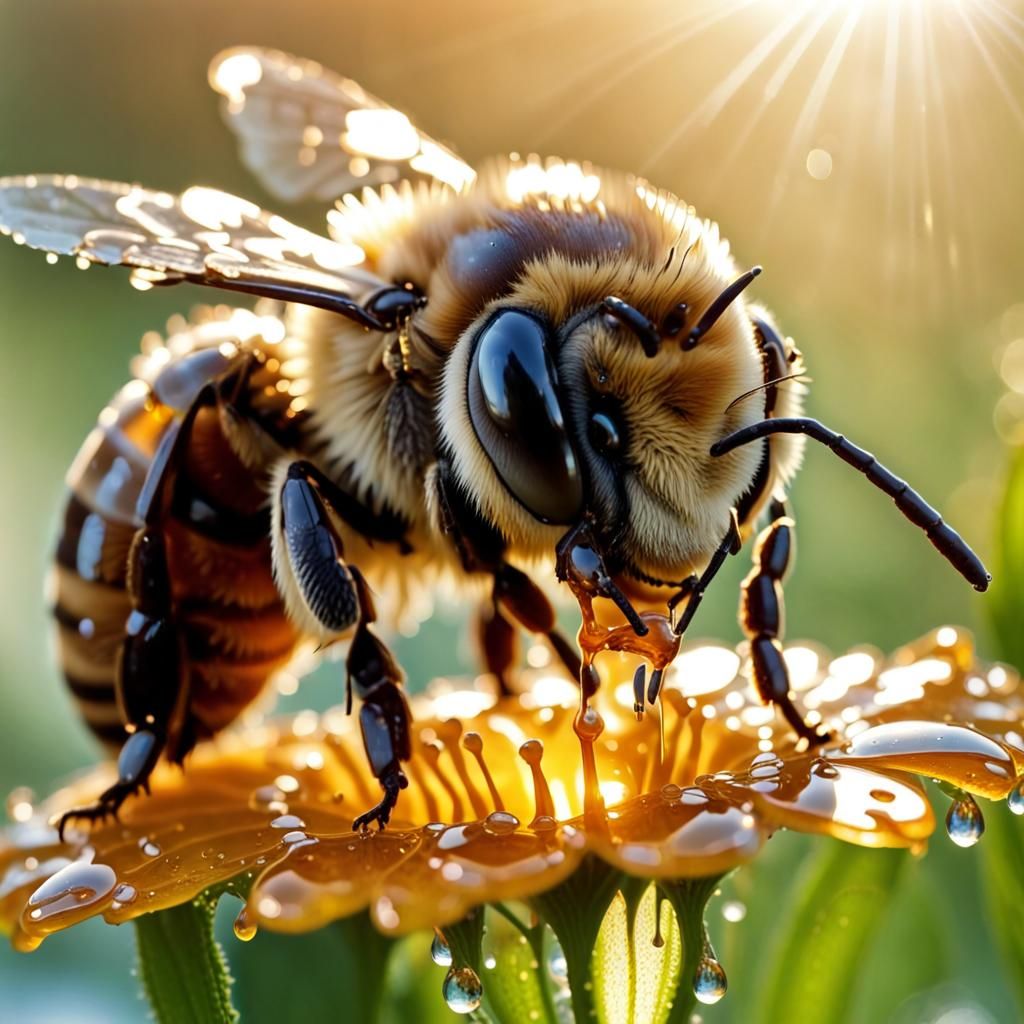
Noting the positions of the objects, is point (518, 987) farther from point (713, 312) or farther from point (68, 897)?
point (713, 312)

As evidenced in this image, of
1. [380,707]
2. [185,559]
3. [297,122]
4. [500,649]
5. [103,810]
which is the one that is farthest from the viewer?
[297,122]

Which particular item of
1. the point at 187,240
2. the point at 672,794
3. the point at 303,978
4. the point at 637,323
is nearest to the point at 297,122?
the point at 187,240

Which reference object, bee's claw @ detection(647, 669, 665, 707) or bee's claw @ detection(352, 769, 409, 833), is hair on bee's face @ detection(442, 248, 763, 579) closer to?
bee's claw @ detection(647, 669, 665, 707)

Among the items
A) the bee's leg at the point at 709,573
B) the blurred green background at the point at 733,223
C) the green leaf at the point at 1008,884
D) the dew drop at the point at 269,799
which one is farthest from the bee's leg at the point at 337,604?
the green leaf at the point at 1008,884

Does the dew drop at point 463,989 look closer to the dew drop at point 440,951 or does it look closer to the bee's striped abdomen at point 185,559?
the dew drop at point 440,951

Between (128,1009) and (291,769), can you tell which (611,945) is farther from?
(128,1009)

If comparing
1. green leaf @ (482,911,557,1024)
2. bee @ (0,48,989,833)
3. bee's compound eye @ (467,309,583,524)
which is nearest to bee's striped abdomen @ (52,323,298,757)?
bee @ (0,48,989,833)
